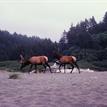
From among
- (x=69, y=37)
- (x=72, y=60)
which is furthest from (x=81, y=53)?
(x=72, y=60)

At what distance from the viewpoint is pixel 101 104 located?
11375mm

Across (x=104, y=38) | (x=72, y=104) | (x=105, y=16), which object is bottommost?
(x=72, y=104)

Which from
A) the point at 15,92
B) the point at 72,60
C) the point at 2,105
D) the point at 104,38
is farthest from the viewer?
the point at 104,38

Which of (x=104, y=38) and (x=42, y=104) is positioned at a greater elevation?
(x=104, y=38)

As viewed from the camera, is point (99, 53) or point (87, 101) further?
point (99, 53)

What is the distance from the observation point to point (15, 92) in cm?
1430

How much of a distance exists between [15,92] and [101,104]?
399 centimetres

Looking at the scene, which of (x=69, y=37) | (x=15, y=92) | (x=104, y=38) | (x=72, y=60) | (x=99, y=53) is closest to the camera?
(x=15, y=92)

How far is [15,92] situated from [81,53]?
92696 mm

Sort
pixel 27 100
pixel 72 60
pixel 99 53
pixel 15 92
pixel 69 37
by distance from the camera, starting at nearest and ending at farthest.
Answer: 1. pixel 27 100
2. pixel 15 92
3. pixel 72 60
4. pixel 99 53
5. pixel 69 37

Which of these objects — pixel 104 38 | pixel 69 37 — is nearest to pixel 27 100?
pixel 104 38

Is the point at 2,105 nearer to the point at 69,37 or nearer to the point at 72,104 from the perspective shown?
the point at 72,104

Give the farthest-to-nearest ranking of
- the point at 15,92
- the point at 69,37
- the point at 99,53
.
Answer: the point at 69,37 < the point at 99,53 < the point at 15,92

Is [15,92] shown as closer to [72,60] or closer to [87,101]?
[87,101]
